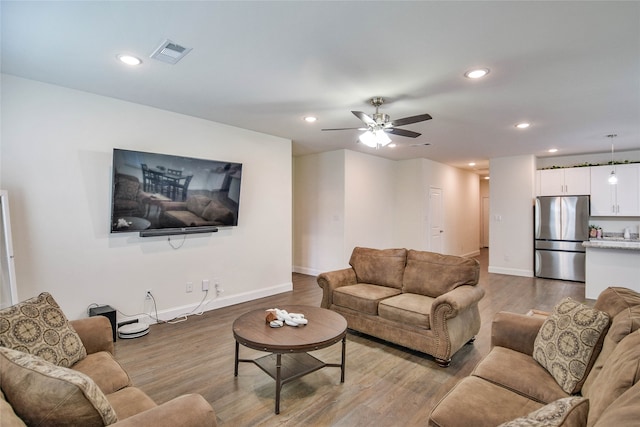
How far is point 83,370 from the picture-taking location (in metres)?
1.73

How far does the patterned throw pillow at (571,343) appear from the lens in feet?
5.27

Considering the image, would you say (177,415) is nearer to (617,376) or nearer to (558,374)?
(617,376)

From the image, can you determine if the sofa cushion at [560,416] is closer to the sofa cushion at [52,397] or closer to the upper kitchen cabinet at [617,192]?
the sofa cushion at [52,397]

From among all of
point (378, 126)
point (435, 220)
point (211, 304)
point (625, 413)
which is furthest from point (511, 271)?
point (625, 413)

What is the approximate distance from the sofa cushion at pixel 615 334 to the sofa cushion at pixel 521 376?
15cm

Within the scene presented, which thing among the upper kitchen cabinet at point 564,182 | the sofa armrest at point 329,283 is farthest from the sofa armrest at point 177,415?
the upper kitchen cabinet at point 564,182

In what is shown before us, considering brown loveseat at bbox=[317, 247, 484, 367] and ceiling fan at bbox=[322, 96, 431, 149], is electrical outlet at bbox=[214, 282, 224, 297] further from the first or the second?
ceiling fan at bbox=[322, 96, 431, 149]

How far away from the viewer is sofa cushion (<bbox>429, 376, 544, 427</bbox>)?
1401mm

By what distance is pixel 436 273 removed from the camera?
3.39 metres

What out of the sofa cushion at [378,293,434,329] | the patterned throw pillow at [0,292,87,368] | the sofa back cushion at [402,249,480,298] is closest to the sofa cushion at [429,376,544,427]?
the sofa cushion at [378,293,434,329]

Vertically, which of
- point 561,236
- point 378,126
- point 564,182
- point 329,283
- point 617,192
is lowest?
point 329,283

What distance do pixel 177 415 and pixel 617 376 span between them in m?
1.64

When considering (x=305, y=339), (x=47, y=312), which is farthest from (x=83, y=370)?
(x=305, y=339)

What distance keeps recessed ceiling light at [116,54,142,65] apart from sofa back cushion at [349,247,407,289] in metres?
3.10
